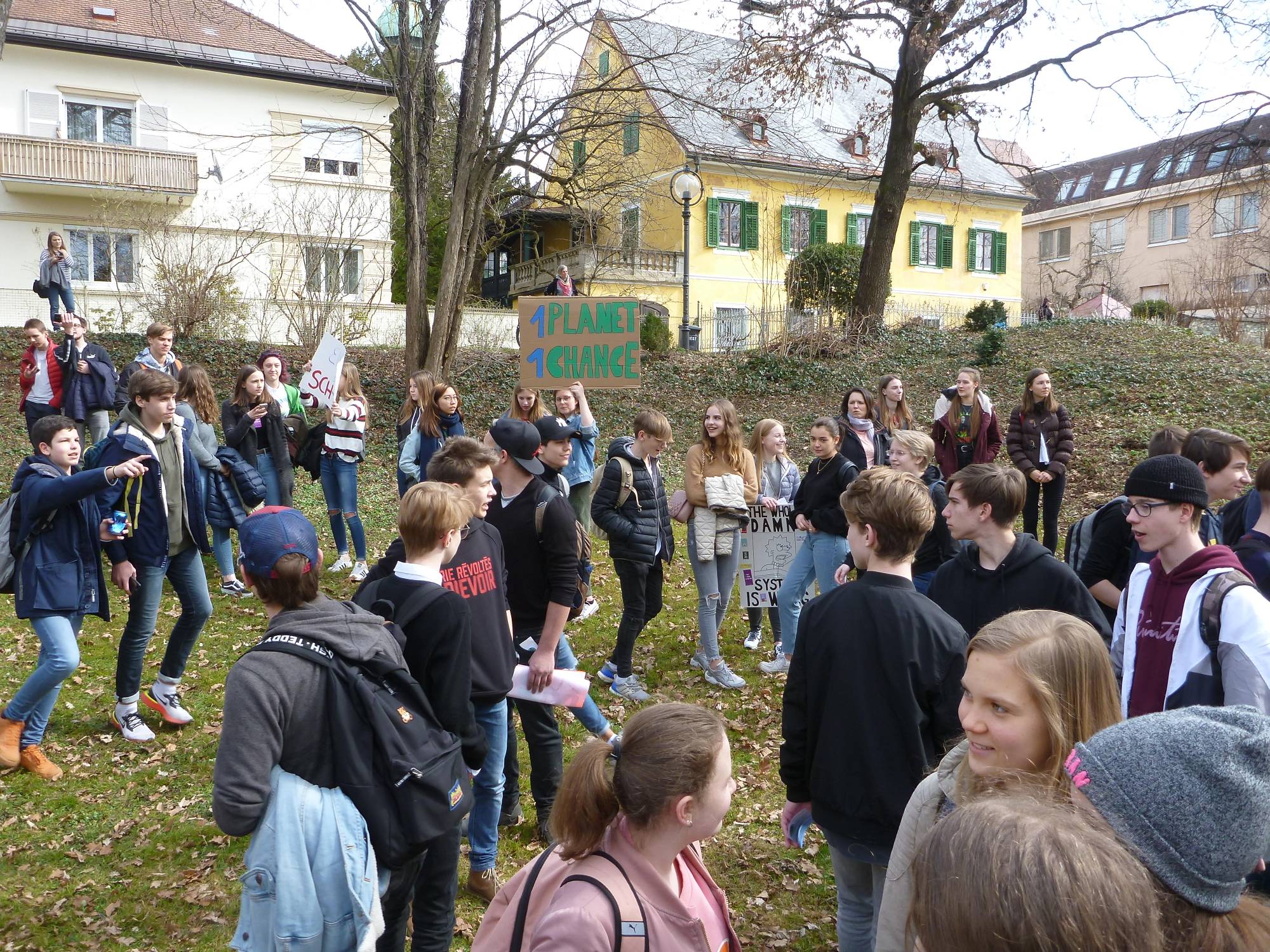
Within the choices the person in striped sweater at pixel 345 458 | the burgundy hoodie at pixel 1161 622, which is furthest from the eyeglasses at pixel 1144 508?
the person in striped sweater at pixel 345 458

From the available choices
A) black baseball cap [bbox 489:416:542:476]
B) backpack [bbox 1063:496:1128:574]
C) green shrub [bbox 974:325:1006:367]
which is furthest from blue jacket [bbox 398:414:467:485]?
green shrub [bbox 974:325:1006:367]

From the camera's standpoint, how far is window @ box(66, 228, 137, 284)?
83.7 ft

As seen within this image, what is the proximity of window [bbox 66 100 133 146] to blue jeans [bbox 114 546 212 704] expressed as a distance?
84.9 feet

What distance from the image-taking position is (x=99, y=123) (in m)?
27.2

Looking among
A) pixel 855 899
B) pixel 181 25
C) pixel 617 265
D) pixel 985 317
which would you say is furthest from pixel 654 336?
pixel 855 899

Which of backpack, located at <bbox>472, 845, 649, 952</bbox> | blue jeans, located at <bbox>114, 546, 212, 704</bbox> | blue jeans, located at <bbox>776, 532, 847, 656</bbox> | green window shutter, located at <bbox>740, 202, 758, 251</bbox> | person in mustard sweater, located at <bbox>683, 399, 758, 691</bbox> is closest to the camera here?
backpack, located at <bbox>472, 845, 649, 952</bbox>

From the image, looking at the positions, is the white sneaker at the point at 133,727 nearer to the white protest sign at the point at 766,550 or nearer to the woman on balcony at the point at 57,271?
the white protest sign at the point at 766,550

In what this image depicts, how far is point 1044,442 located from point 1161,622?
738cm

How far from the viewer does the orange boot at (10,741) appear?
5121 mm

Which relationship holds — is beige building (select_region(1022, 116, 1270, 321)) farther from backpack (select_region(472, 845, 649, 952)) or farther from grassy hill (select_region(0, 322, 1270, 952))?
backpack (select_region(472, 845, 649, 952))

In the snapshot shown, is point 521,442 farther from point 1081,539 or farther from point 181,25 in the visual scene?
point 181,25

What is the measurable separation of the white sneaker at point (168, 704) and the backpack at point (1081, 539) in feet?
17.2

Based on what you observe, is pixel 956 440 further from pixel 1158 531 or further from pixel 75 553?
pixel 75 553

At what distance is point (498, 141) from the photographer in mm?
15414
